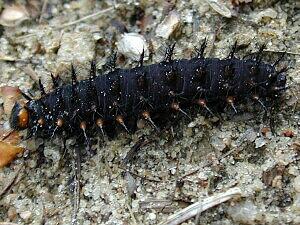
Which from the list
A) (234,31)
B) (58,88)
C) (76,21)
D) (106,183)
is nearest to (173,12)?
(234,31)

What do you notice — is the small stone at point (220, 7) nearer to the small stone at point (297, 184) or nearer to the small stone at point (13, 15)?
the small stone at point (297, 184)

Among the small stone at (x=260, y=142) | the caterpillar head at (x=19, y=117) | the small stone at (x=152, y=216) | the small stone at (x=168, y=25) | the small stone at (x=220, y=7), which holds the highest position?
the small stone at (x=220, y=7)

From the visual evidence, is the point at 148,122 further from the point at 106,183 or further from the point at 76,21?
the point at 76,21

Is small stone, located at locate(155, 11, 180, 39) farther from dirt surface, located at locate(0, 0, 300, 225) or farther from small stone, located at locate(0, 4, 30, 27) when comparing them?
small stone, located at locate(0, 4, 30, 27)

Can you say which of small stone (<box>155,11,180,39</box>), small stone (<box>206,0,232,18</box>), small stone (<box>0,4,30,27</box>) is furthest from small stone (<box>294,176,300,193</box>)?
small stone (<box>0,4,30,27</box>)

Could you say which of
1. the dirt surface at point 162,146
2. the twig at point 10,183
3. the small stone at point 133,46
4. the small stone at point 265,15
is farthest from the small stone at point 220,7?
the twig at point 10,183

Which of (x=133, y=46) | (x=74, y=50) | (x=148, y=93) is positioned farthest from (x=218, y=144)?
(x=74, y=50)
